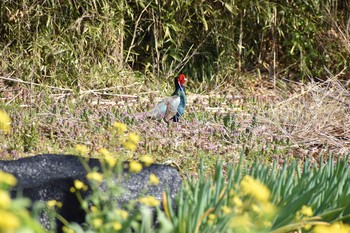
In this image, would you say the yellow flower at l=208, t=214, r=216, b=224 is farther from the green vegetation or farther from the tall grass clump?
the green vegetation

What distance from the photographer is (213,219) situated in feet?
7.69

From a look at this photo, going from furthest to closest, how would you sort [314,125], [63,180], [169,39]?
[169,39] < [314,125] < [63,180]

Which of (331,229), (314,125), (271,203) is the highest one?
(331,229)

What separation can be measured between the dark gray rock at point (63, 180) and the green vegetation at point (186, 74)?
171 centimetres

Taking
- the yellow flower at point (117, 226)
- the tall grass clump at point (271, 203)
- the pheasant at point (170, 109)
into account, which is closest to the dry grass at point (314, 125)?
the pheasant at point (170, 109)

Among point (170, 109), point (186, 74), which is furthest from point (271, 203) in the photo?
point (186, 74)

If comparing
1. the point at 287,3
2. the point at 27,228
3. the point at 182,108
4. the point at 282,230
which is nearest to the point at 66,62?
the point at 182,108

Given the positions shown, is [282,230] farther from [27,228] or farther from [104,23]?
[104,23]

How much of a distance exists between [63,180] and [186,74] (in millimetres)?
5355

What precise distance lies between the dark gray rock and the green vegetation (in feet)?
5.61

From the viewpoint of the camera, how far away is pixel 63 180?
2.89 m

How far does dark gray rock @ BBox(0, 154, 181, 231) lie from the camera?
286 centimetres

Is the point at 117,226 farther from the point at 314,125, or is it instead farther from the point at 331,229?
the point at 314,125

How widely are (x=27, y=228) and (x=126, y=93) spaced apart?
5987 millimetres
